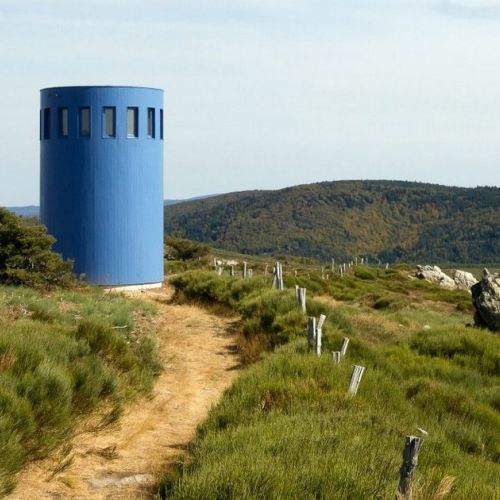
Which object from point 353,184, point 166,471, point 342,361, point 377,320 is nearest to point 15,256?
point 377,320

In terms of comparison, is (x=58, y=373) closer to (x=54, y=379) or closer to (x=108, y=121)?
(x=54, y=379)

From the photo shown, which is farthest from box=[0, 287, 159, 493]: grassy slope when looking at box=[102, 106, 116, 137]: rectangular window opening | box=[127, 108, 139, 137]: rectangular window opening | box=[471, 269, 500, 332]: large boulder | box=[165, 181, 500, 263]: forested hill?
box=[165, 181, 500, 263]: forested hill

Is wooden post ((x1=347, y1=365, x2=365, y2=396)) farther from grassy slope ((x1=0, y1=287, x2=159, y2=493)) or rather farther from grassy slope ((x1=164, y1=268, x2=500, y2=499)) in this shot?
grassy slope ((x1=0, y1=287, x2=159, y2=493))

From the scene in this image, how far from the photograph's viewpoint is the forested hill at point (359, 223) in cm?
15625

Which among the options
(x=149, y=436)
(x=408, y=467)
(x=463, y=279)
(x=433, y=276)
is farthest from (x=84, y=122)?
(x=463, y=279)

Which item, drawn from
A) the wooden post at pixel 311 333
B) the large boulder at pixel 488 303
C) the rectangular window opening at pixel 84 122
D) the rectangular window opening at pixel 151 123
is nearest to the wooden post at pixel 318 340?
the wooden post at pixel 311 333

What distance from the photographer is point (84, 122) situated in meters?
30.0

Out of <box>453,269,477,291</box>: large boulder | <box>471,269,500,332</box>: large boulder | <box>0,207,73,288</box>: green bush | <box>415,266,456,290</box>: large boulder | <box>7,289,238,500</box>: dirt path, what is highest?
<box>0,207,73,288</box>: green bush

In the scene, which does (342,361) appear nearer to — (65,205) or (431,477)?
(431,477)

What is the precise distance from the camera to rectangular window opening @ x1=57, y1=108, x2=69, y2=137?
30.2m

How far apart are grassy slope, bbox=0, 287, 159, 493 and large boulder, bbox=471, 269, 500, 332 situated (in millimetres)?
11352

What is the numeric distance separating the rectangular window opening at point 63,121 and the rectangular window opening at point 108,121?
4.82 ft

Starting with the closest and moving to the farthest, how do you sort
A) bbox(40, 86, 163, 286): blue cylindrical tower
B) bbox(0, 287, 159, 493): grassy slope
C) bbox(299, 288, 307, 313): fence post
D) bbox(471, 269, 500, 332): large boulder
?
bbox(0, 287, 159, 493): grassy slope
bbox(299, 288, 307, 313): fence post
bbox(471, 269, 500, 332): large boulder
bbox(40, 86, 163, 286): blue cylindrical tower

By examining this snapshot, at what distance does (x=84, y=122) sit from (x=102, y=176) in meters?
2.02
